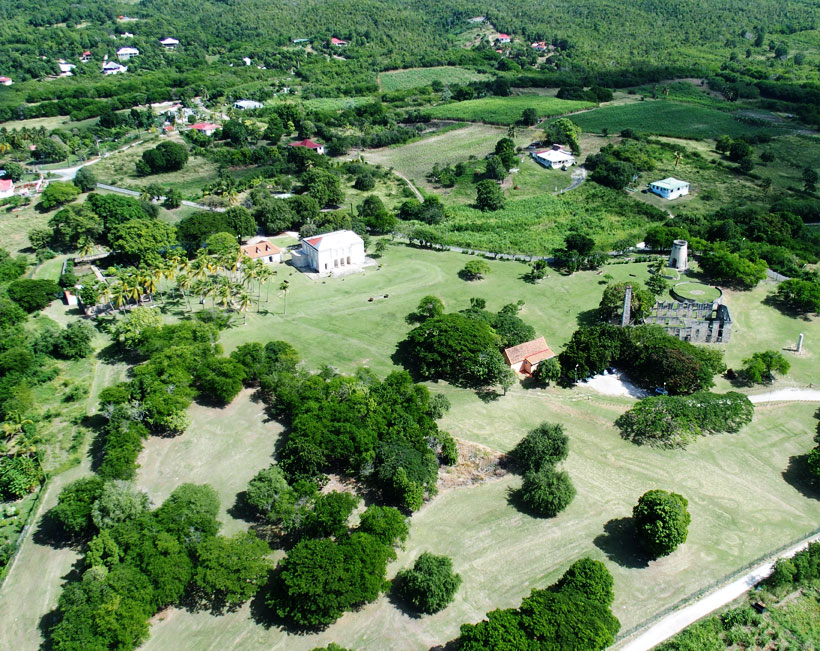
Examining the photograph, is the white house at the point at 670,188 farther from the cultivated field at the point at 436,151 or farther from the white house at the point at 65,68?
the white house at the point at 65,68

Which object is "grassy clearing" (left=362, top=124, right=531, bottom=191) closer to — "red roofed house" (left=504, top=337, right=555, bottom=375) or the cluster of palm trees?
the cluster of palm trees

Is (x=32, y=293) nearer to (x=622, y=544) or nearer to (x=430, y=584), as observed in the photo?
(x=430, y=584)

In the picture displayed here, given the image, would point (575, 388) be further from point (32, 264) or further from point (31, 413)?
point (32, 264)

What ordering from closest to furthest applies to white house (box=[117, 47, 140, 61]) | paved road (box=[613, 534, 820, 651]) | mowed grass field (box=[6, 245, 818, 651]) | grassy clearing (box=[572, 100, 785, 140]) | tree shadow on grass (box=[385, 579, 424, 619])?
paved road (box=[613, 534, 820, 651])
mowed grass field (box=[6, 245, 818, 651])
tree shadow on grass (box=[385, 579, 424, 619])
grassy clearing (box=[572, 100, 785, 140])
white house (box=[117, 47, 140, 61])

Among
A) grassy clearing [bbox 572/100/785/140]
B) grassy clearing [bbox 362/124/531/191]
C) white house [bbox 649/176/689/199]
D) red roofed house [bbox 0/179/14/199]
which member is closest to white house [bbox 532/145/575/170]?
grassy clearing [bbox 362/124/531/191]

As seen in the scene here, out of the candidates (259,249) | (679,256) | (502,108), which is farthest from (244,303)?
(502,108)

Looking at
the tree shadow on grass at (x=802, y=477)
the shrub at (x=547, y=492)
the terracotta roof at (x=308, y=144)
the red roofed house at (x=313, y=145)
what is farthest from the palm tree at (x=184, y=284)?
the tree shadow on grass at (x=802, y=477)

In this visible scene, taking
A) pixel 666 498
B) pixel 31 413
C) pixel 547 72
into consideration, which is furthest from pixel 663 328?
pixel 547 72
